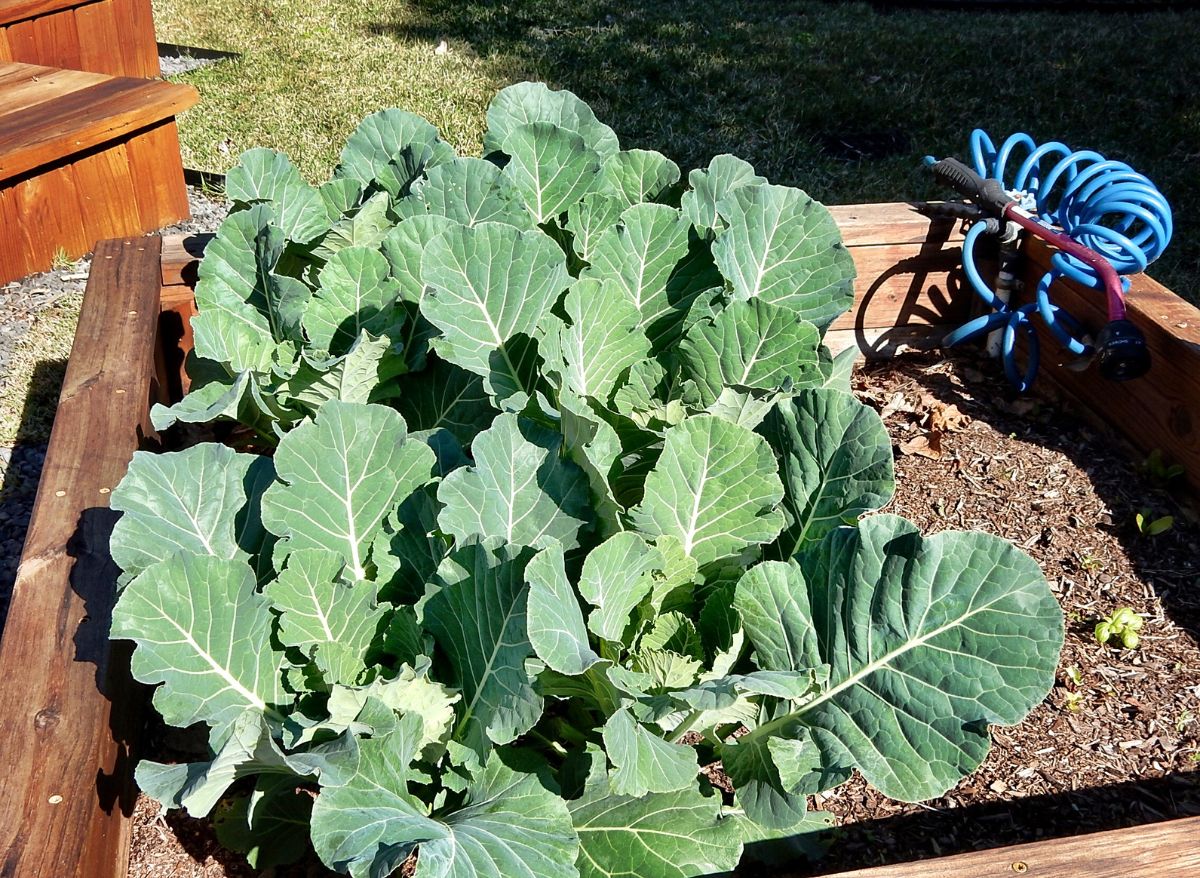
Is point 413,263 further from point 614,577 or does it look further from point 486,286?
point 614,577

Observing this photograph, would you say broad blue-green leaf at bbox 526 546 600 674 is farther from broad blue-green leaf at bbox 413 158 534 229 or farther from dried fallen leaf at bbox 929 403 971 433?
dried fallen leaf at bbox 929 403 971 433

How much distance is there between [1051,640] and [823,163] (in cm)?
362

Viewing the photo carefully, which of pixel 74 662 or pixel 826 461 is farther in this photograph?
pixel 826 461

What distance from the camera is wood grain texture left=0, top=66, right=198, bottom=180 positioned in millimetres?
3416

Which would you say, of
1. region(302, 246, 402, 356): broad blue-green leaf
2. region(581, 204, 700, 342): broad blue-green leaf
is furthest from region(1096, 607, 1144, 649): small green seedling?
region(302, 246, 402, 356): broad blue-green leaf

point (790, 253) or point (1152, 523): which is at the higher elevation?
point (790, 253)

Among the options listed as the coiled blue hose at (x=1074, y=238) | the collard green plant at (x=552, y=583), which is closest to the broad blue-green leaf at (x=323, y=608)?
the collard green plant at (x=552, y=583)

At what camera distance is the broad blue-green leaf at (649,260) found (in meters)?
2.07

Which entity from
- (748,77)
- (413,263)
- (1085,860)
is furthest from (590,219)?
(748,77)

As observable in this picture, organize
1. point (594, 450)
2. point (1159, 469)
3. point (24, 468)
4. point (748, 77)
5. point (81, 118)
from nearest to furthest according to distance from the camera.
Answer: point (594, 450) < point (1159, 469) < point (24, 468) < point (81, 118) < point (748, 77)

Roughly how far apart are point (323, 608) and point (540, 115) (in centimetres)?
150

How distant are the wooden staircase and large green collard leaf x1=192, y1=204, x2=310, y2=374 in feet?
5.61

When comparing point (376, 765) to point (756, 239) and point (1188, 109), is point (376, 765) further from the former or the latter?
point (1188, 109)

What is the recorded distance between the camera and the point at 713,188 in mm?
2291
